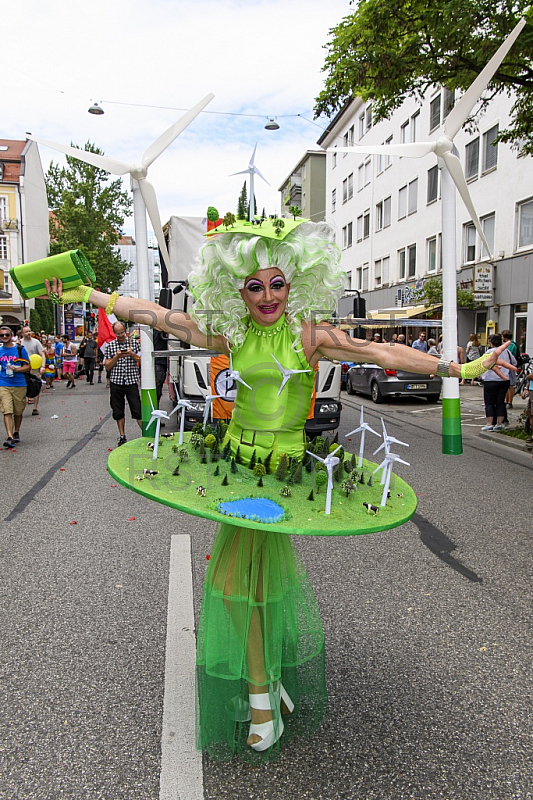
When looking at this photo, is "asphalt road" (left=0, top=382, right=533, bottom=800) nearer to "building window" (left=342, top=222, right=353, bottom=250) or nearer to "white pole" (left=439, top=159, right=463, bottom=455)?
"white pole" (left=439, top=159, right=463, bottom=455)

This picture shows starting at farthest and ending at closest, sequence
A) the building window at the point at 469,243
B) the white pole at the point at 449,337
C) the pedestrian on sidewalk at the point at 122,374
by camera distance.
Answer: the building window at the point at 469,243 < the pedestrian on sidewalk at the point at 122,374 < the white pole at the point at 449,337

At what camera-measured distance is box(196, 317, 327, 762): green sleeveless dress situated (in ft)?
7.80

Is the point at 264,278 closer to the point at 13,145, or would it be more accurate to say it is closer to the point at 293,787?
the point at 293,787

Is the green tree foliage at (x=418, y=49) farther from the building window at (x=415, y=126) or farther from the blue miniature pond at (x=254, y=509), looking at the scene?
the building window at (x=415, y=126)

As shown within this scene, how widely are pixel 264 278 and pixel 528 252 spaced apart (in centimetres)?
1899

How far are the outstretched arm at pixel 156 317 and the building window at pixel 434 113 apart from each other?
24.9 metres

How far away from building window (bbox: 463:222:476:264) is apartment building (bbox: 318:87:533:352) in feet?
0.12

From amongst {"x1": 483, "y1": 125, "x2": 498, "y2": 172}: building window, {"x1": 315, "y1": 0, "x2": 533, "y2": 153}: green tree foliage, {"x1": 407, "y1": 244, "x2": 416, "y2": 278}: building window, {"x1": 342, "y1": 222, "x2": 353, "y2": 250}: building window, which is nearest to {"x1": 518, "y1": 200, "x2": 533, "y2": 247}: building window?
{"x1": 483, "y1": 125, "x2": 498, "y2": 172}: building window

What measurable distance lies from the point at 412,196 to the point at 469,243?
609 cm

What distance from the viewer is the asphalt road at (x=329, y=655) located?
2318mm

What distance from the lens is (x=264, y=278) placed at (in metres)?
2.51

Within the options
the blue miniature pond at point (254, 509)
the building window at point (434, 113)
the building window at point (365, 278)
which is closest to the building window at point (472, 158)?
the building window at point (434, 113)

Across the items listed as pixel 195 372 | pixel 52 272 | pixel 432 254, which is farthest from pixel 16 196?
pixel 52 272

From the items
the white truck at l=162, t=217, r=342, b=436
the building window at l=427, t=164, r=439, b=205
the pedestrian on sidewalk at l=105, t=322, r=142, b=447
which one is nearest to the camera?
the white truck at l=162, t=217, r=342, b=436
